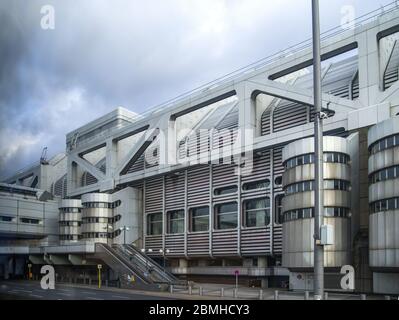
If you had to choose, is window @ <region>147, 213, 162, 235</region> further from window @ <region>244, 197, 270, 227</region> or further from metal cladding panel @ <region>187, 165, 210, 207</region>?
window @ <region>244, 197, 270, 227</region>

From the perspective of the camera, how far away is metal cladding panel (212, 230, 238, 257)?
6019 cm

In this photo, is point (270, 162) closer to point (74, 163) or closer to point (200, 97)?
point (200, 97)

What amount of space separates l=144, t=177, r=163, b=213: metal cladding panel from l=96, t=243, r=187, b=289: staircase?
7.18 meters

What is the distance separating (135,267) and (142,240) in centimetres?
1589

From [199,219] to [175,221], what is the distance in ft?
16.7

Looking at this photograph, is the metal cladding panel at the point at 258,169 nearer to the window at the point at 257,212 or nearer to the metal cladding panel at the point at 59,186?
the window at the point at 257,212

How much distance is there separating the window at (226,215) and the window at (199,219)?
2000 mm

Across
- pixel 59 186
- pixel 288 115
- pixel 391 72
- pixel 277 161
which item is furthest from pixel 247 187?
pixel 59 186

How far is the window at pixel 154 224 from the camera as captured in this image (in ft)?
241

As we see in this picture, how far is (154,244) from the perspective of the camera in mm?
72500

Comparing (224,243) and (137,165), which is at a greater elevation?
(137,165)

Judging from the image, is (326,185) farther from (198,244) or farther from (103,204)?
(103,204)

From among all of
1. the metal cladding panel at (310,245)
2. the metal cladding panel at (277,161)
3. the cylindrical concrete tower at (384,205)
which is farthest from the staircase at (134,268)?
the cylindrical concrete tower at (384,205)
